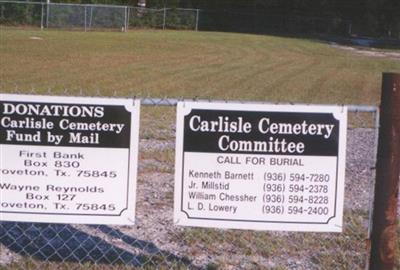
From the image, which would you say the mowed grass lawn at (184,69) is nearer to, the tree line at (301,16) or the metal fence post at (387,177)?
the metal fence post at (387,177)

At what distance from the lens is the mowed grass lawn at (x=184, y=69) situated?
20.5m

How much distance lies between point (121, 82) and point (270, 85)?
4294 millimetres

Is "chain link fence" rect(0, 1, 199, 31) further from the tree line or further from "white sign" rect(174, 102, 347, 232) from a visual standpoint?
"white sign" rect(174, 102, 347, 232)

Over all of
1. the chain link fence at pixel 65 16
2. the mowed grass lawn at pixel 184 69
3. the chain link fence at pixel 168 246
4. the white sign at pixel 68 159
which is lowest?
the chain link fence at pixel 168 246

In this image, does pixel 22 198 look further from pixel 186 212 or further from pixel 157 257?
pixel 157 257

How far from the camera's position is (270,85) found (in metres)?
23.1

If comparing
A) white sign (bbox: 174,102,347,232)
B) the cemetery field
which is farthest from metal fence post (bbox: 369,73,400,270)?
the cemetery field

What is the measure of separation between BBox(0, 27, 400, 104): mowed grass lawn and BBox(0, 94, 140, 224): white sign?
514 inches

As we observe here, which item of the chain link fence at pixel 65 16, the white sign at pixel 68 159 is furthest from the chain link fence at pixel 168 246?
the chain link fence at pixel 65 16

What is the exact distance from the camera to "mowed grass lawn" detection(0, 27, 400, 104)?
2045 cm

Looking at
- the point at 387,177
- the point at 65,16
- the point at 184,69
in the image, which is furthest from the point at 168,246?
the point at 65,16

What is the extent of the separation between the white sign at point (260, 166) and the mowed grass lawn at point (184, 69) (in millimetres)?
13448

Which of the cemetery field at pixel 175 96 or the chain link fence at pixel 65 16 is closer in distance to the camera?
the cemetery field at pixel 175 96

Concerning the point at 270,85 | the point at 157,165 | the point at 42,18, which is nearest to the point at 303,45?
the point at 42,18
